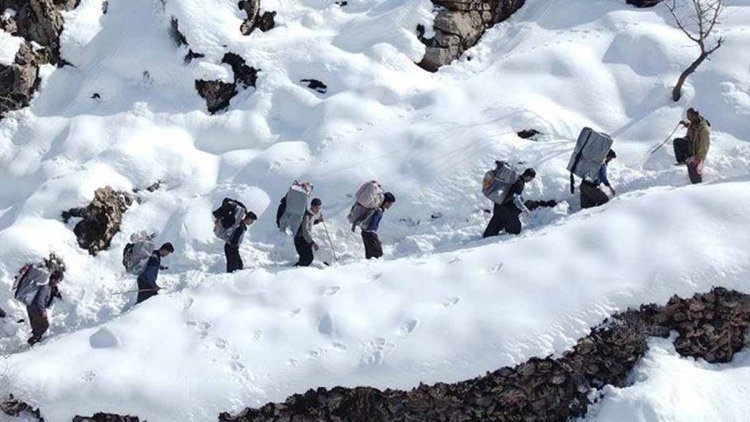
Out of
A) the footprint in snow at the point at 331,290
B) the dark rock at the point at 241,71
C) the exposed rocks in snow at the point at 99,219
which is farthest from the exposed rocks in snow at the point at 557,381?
the dark rock at the point at 241,71

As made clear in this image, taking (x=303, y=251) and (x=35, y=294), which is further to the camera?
(x=303, y=251)

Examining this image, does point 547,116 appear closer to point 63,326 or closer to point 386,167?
point 386,167

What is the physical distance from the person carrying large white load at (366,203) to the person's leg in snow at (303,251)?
0.85 meters

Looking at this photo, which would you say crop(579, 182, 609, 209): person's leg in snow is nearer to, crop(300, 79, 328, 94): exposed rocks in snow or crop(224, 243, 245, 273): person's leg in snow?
crop(224, 243, 245, 273): person's leg in snow

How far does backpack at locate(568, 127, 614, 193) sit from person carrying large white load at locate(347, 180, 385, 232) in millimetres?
3283

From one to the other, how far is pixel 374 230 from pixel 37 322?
564 cm

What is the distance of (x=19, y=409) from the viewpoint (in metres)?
10.3

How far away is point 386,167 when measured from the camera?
13930 millimetres

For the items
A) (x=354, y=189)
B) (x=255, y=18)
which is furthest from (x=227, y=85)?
(x=354, y=189)

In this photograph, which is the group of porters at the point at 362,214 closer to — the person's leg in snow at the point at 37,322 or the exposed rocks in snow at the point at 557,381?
the person's leg in snow at the point at 37,322

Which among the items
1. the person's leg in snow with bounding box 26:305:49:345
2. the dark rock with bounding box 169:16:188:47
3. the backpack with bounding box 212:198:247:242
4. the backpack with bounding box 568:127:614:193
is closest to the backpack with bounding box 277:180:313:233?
the backpack with bounding box 212:198:247:242

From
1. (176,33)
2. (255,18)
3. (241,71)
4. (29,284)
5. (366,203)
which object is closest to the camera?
(29,284)

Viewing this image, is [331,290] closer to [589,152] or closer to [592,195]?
[592,195]

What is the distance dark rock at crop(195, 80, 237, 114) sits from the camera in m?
15.9
